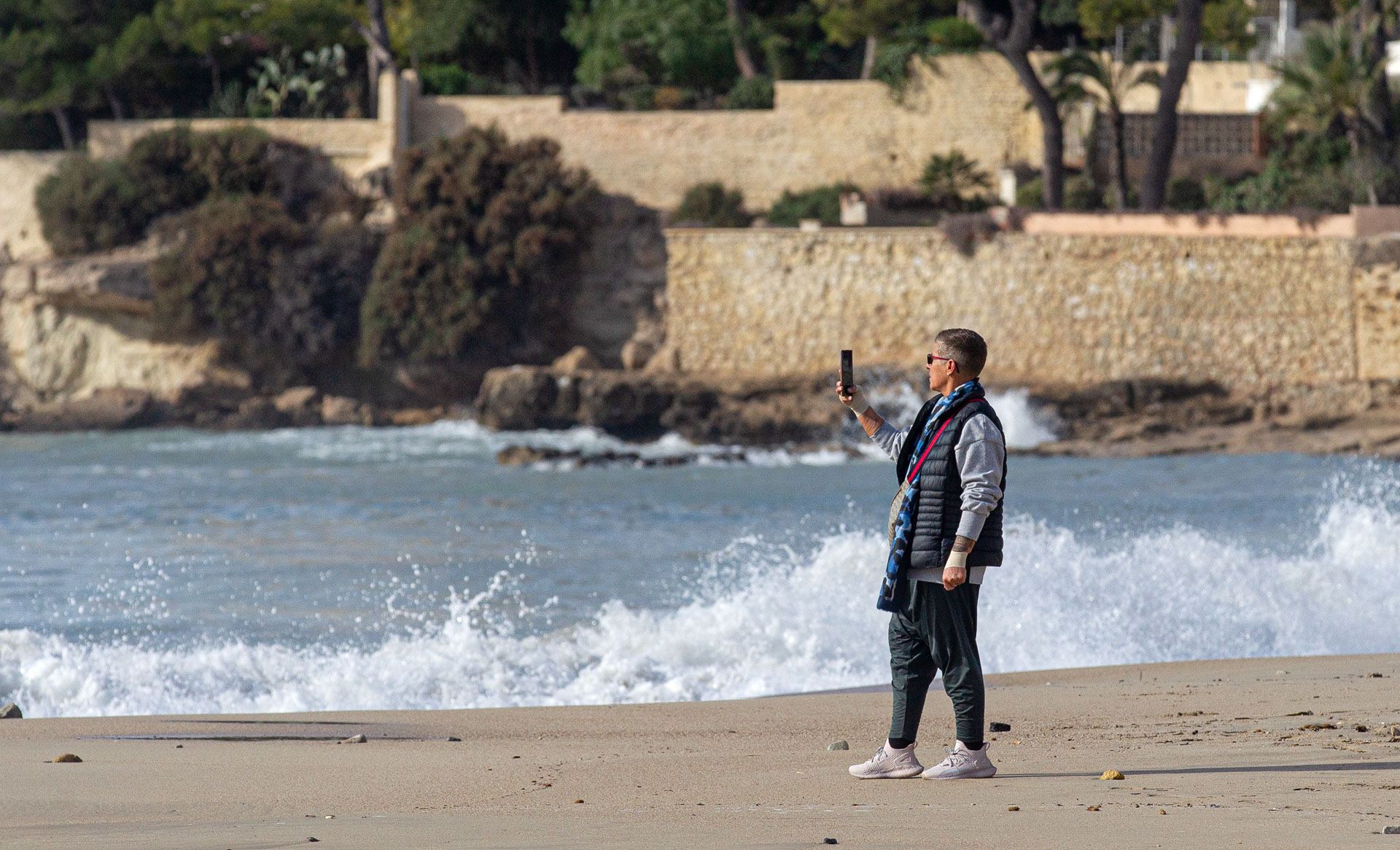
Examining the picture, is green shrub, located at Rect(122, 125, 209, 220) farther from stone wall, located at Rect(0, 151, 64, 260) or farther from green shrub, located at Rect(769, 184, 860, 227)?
green shrub, located at Rect(769, 184, 860, 227)

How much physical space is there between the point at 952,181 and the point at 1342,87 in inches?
260

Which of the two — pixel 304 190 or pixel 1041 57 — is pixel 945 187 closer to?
pixel 1041 57

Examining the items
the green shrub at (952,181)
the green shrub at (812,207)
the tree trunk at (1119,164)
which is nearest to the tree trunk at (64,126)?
the green shrub at (812,207)

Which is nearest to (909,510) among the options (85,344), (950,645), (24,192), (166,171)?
(950,645)

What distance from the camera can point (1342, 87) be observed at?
83.9 ft

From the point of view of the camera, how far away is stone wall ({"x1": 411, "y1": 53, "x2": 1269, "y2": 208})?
3039 centimetres

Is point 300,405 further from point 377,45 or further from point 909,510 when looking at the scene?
point 909,510

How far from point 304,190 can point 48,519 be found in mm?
14712

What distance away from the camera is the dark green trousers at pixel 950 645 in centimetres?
505

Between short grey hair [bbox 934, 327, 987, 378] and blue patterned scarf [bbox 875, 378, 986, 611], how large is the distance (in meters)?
0.06

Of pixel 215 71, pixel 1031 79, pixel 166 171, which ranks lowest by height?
pixel 166 171

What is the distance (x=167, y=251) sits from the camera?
101ft

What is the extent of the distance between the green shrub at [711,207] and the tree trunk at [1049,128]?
222 inches

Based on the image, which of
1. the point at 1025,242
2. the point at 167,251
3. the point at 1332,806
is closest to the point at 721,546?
the point at 1332,806
